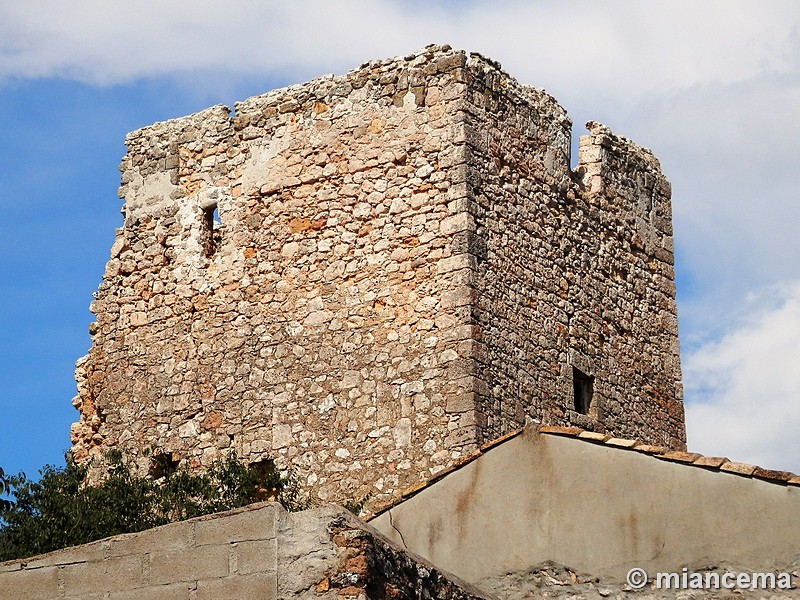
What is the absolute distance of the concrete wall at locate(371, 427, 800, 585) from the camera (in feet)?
40.0

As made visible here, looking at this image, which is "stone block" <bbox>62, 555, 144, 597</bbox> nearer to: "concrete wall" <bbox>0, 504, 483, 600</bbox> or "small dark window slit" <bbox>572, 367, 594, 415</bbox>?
"concrete wall" <bbox>0, 504, 483, 600</bbox>

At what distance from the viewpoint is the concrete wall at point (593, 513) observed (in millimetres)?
12188

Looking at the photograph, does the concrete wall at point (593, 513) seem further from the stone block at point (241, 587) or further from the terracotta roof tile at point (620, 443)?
the stone block at point (241, 587)

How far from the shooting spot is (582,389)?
59.9 ft

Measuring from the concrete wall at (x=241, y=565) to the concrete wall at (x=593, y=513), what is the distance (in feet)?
5.47

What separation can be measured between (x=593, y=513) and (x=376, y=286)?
521 cm

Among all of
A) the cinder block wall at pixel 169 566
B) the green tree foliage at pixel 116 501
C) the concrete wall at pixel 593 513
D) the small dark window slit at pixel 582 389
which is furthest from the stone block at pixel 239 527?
the small dark window slit at pixel 582 389

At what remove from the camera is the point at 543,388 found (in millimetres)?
17594

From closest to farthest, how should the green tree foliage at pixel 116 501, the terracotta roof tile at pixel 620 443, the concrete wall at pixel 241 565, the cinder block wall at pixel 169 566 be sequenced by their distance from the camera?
the concrete wall at pixel 241 565 < the cinder block wall at pixel 169 566 < the terracotta roof tile at pixel 620 443 < the green tree foliage at pixel 116 501

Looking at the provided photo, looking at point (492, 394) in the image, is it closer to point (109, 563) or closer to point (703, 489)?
point (703, 489)

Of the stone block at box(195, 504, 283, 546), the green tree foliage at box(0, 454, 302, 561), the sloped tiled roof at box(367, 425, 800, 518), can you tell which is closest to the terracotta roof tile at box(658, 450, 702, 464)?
the sloped tiled roof at box(367, 425, 800, 518)

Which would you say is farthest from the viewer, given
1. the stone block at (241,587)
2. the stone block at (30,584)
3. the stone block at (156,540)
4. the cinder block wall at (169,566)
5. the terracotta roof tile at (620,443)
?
the terracotta roof tile at (620,443)

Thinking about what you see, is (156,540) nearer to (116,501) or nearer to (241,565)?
(241,565)

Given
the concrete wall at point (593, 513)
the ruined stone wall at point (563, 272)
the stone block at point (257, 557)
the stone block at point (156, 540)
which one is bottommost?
the stone block at point (257, 557)
